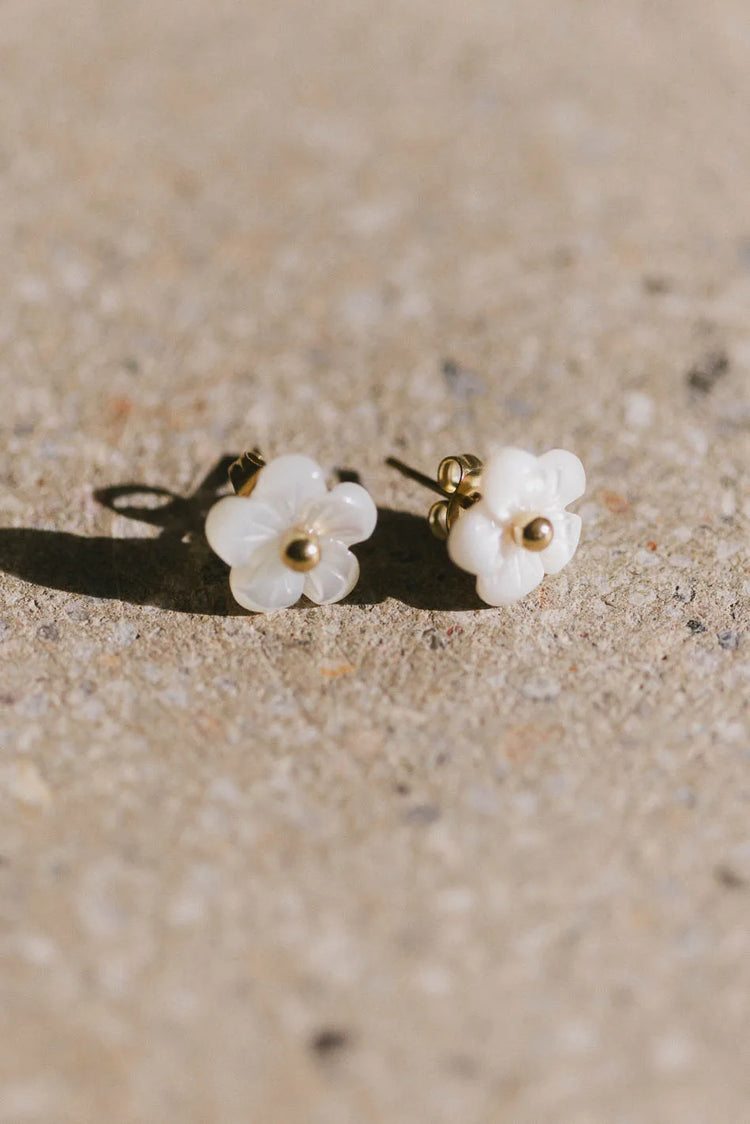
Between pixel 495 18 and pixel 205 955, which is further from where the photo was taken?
pixel 495 18

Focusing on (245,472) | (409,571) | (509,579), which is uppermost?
(245,472)

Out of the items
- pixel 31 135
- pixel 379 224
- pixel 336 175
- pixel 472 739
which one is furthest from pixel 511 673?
pixel 31 135

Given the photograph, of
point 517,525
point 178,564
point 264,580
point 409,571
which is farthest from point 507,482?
point 178,564

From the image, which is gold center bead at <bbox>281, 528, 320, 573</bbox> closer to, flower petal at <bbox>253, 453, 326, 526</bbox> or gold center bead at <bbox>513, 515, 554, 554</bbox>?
flower petal at <bbox>253, 453, 326, 526</bbox>

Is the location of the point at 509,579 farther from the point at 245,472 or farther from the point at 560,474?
the point at 245,472

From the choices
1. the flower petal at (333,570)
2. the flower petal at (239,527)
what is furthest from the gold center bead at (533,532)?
the flower petal at (239,527)

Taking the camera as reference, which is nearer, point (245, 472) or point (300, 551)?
point (300, 551)

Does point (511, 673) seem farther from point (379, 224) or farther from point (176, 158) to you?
point (176, 158)
